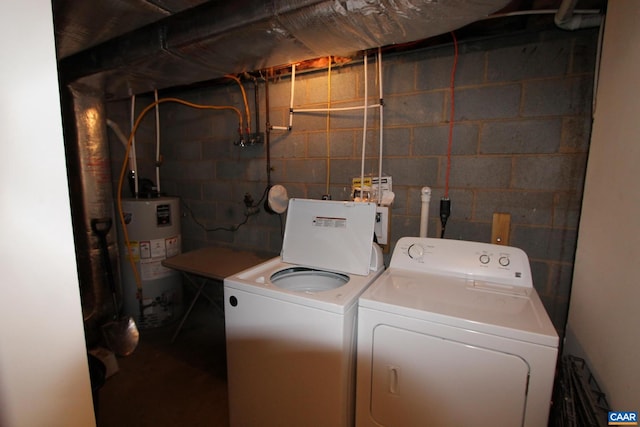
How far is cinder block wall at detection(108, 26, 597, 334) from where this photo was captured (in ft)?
4.73

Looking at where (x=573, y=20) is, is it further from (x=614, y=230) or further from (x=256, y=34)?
(x=256, y=34)

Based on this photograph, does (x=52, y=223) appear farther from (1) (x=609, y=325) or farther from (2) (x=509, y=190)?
(2) (x=509, y=190)

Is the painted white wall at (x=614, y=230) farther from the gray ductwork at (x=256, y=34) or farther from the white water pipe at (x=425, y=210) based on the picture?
the white water pipe at (x=425, y=210)

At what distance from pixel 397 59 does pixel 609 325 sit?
1603 mm

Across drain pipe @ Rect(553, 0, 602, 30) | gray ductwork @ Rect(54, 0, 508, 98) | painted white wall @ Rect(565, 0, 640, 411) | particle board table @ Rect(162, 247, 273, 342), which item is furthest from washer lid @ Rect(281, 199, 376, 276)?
drain pipe @ Rect(553, 0, 602, 30)

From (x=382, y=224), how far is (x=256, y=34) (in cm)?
120

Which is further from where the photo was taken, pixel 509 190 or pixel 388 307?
pixel 509 190

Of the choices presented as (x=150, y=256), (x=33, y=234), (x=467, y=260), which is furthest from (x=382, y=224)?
(x=150, y=256)

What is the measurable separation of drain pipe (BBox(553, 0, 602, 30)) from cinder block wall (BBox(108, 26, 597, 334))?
0.07 metres

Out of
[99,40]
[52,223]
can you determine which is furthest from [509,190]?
[99,40]

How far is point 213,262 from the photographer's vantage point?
83.7 inches

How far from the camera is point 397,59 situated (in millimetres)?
1750

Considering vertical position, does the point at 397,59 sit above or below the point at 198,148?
above

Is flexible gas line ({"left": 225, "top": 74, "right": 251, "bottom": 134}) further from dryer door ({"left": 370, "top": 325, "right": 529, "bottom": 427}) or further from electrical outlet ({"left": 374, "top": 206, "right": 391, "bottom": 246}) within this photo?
dryer door ({"left": 370, "top": 325, "right": 529, "bottom": 427})
